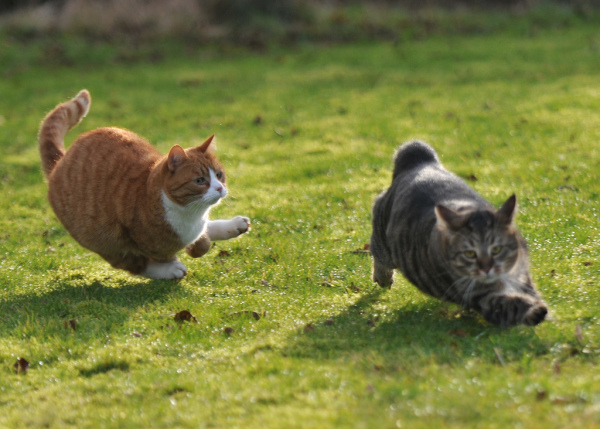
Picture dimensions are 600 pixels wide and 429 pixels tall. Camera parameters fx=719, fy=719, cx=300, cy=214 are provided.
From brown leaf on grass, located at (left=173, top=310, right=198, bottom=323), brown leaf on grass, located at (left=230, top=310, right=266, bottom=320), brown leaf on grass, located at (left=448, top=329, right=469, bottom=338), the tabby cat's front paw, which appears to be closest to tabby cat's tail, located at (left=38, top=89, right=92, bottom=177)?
brown leaf on grass, located at (left=173, top=310, right=198, bottom=323)

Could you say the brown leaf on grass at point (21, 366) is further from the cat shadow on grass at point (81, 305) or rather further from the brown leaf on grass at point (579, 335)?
the brown leaf on grass at point (579, 335)

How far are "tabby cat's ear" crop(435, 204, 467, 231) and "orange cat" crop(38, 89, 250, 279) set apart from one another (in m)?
1.89

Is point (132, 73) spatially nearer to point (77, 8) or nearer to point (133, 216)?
point (77, 8)

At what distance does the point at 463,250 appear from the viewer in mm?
4707

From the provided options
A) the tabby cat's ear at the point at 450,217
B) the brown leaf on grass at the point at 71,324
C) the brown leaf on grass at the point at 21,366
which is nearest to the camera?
the tabby cat's ear at the point at 450,217

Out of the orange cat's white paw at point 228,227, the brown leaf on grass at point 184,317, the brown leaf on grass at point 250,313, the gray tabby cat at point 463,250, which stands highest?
the gray tabby cat at point 463,250

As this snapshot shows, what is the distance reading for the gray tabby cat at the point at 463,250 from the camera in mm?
4688

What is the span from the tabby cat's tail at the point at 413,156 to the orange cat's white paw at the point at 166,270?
2.05 metres

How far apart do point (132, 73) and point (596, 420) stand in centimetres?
1574

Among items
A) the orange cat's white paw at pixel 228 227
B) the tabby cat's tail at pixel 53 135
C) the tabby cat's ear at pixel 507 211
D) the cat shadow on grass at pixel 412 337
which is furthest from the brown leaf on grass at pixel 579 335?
the tabby cat's tail at pixel 53 135

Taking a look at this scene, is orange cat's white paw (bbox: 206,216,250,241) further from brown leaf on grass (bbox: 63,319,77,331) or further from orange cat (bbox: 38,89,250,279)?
brown leaf on grass (bbox: 63,319,77,331)

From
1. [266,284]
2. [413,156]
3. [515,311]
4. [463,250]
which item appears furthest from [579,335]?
[266,284]

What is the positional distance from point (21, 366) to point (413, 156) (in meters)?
3.42

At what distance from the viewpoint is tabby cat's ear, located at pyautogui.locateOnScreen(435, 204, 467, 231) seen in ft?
15.3
